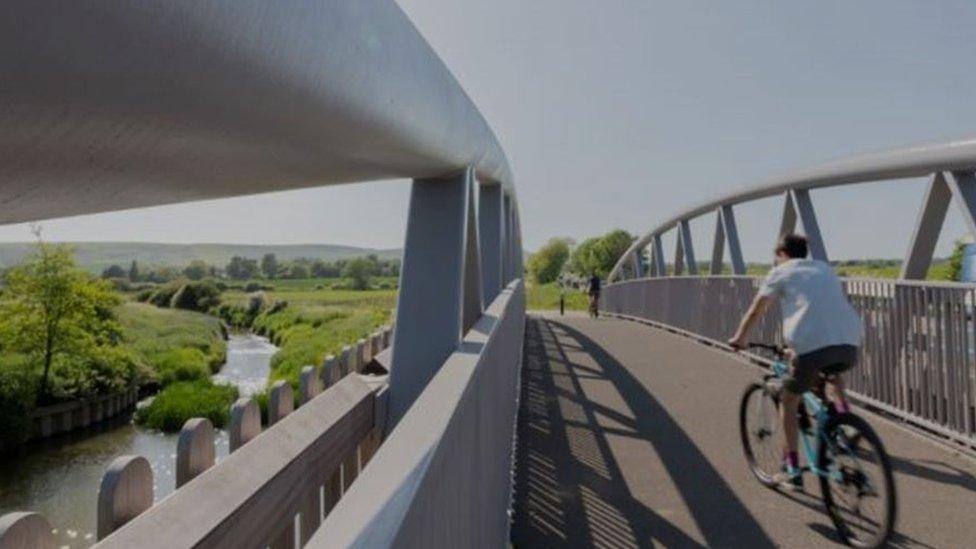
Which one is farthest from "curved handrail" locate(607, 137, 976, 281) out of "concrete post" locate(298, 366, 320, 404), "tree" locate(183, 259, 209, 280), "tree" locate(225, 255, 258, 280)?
"tree" locate(225, 255, 258, 280)

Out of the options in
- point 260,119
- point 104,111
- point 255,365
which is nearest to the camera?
point 104,111

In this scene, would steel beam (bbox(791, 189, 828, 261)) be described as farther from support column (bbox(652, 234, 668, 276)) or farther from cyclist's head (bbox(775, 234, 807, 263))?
support column (bbox(652, 234, 668, 276))

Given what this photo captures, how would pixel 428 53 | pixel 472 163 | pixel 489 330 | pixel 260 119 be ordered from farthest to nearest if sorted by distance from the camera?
pixel 472 163 → pixel 489 330 → pixel 428 53 → pixel 260 119

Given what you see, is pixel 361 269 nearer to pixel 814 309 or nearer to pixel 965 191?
pixel 965 191

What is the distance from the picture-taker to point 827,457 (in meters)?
4.50

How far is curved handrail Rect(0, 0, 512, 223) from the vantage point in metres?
0.85

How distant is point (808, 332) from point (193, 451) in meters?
3.75

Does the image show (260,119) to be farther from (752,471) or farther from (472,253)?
(752,471)

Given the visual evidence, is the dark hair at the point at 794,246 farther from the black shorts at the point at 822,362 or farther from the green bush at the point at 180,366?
the green bush at the point at 180,366

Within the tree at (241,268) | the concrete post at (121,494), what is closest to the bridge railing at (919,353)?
the concrete post at (121,494)

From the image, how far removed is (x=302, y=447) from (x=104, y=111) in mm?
1382

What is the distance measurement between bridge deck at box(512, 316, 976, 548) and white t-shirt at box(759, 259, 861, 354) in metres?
1.07

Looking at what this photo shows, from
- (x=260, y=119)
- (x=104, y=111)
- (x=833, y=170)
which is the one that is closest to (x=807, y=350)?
(x=260, y=119)

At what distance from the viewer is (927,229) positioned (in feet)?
23.2
